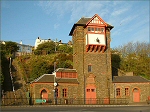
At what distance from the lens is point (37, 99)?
3053 centimetres

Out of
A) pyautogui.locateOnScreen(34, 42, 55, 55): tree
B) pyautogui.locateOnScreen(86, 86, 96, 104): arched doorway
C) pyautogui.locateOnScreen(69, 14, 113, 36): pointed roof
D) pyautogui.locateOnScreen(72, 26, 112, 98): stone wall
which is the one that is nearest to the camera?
pyautogui.locateOnScreen(86, 86, 96, 104): arched doorway

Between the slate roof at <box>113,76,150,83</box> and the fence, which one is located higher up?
the slate roof at <box>113,76,150,83</box>

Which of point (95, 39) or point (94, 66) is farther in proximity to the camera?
point (94, 66)

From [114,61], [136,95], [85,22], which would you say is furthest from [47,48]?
[136,95]

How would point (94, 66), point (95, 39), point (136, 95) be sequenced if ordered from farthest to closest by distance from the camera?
point (136, 95), point (94, 66), point (95, 39)

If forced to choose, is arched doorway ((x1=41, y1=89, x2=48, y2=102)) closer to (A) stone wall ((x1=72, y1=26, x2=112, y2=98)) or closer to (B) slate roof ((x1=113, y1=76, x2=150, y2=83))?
(A) stone wall ((x1=72, y1=26, x2=112, y2=98))

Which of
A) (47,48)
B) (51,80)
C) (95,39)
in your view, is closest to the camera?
(51,80)

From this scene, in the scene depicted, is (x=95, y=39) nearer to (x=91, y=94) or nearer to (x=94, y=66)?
(x=94, y=66)

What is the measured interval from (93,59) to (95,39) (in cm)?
313

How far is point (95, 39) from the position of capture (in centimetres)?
3444

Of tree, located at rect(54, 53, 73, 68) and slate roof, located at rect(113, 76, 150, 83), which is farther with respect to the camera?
tree, located at rect(54, 53, 73, 68)

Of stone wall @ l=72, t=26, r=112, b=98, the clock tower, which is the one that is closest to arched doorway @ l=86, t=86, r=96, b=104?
the clock tower

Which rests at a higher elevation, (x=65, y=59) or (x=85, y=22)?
(x=85, y=22)

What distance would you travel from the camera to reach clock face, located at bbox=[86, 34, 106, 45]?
34.2 m
